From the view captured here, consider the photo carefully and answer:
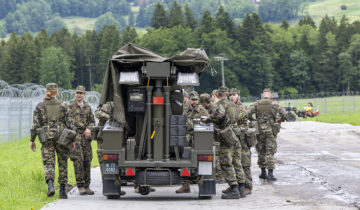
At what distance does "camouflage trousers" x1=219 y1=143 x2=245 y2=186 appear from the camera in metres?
12.8

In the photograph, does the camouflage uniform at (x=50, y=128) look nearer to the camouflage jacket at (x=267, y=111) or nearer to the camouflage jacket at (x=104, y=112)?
the camouflage jacket at (x=104, y=112)

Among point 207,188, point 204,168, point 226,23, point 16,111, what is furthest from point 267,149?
point 226,23

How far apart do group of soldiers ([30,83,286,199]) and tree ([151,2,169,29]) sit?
13762cm

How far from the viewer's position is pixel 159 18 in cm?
15200

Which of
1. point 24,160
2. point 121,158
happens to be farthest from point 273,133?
point 24,160

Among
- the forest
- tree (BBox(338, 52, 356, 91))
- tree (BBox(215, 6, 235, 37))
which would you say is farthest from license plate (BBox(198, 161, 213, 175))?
tree (BBox(338, 52, 356, 91))

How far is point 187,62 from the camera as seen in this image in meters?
12.3

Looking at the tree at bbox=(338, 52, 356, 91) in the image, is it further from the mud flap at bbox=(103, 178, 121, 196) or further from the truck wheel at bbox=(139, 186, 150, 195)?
the mud flap at bbox=(103, 178, 121, 196)

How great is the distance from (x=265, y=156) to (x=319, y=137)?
16957 millimetres

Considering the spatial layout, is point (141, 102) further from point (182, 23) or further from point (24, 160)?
point (182, 23)

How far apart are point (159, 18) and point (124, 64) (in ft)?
462

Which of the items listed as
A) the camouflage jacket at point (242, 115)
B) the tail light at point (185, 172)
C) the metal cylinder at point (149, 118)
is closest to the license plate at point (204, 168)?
the tail light at point (185, 172)

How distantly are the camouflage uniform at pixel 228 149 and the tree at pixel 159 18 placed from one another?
140m

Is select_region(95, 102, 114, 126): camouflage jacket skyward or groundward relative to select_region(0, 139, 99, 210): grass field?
skyward
